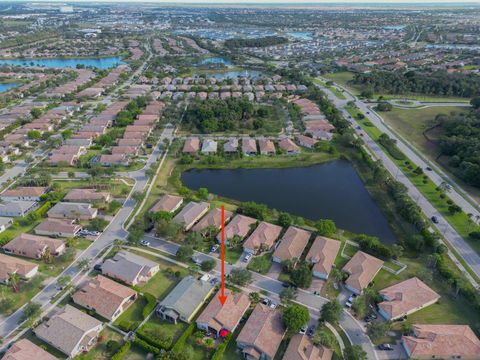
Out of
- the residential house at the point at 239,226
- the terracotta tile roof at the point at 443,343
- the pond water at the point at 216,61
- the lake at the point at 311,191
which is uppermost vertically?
the terracotta tile roof at the point at 443,343

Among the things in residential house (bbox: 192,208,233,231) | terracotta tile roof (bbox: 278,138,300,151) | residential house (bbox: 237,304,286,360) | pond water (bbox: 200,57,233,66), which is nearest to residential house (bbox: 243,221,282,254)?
residential house (bbox: 192,208,233,231)

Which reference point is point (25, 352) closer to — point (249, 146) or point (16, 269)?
point (16, 269)

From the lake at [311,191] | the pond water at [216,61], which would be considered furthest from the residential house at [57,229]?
the pond water at [216,61]

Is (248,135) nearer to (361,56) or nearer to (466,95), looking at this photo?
(466,95)

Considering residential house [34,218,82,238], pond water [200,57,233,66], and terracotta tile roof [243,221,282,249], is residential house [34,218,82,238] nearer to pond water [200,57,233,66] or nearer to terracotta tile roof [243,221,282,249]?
terracotta tile roof [243,221,282,249]

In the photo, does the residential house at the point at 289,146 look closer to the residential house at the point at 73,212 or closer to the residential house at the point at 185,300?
the residential house at the point at 73,212

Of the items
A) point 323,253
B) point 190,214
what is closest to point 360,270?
point 323,253
